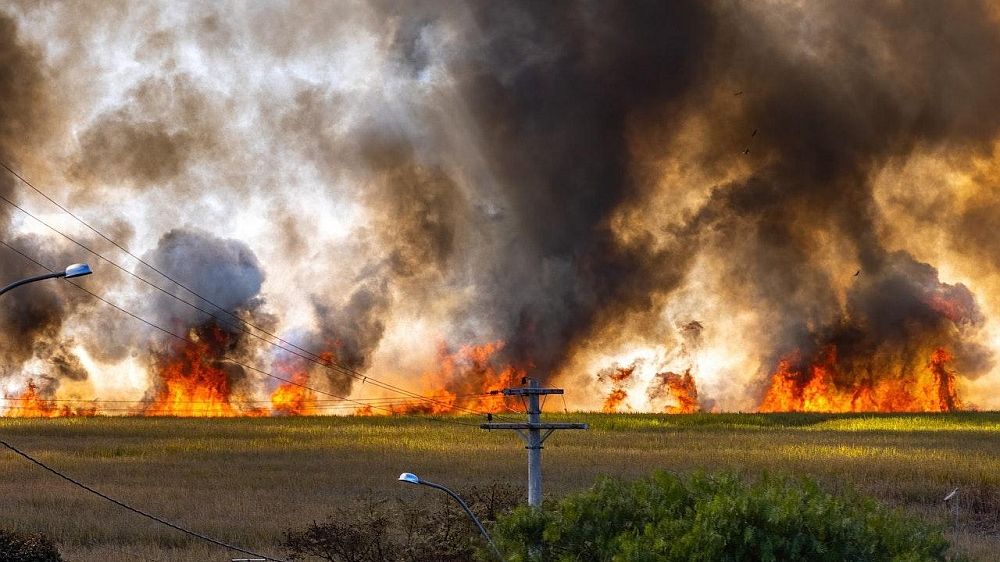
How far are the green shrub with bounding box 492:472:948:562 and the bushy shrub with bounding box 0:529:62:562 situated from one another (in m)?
10.0

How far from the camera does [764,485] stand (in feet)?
65.0

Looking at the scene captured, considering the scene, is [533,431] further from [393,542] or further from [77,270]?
[77,270]

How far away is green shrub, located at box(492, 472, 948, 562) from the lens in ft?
60.0

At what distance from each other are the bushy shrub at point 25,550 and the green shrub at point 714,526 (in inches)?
394

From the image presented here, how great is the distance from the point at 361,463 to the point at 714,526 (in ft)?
120

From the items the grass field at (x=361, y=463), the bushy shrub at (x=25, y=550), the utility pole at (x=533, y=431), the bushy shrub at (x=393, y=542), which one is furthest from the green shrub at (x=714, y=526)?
the grass field at (x=361, y=463)

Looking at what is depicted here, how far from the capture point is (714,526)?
59.9ft

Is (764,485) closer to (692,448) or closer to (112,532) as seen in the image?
(112,532)

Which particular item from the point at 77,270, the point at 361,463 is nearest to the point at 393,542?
the point at 77,270

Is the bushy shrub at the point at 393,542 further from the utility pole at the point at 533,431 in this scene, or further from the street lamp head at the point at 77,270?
the street lamp head at the point at 77,270

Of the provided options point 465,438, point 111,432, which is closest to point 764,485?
point 465,438

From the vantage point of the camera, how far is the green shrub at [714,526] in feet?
60.0

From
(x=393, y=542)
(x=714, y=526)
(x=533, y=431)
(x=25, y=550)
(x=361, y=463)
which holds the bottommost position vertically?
(x=714, y=526)

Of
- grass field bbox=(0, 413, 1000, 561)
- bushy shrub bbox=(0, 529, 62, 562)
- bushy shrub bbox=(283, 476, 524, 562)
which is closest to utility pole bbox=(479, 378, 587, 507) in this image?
bushy shrub bbox=(283, 476, 524, 562)
